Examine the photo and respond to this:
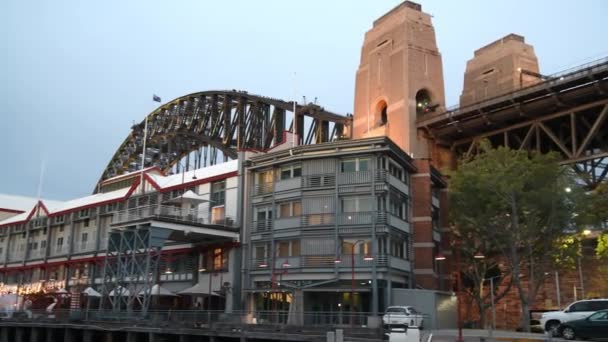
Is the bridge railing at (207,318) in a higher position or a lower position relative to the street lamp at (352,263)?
lower

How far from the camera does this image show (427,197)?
2306 inches

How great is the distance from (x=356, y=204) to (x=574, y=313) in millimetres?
20574

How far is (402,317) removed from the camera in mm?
42875

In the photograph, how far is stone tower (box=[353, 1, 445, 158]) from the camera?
2977 inches

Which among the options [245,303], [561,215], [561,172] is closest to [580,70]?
[561,172]

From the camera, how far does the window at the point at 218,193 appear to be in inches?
2452

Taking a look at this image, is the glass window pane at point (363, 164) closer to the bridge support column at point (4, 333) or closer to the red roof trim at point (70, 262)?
the red roof trim at point (70, 262)

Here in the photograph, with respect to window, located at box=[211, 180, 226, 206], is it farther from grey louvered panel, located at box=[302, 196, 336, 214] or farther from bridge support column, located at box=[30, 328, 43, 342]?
bridge support column, located at box=[30, 328, 43, 342]

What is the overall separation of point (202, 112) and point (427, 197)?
60.1 m

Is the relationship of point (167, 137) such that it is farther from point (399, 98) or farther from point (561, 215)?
point (561, 215)

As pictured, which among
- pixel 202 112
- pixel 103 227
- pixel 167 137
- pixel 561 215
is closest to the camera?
pixel 561 215

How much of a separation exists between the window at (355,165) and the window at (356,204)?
247 centimetres

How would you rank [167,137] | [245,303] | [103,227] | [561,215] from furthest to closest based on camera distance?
[167,137] → [103,227] → [245,303] → [561,215]

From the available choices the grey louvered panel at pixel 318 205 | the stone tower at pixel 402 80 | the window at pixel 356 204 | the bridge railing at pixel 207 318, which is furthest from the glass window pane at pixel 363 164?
the stone tower at pixel 402 80
